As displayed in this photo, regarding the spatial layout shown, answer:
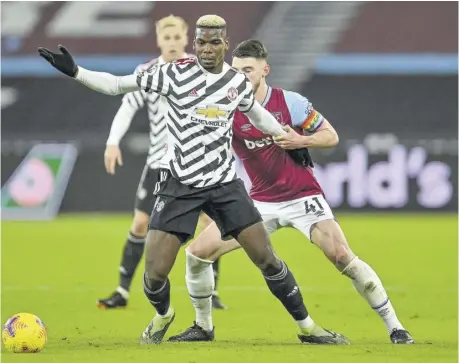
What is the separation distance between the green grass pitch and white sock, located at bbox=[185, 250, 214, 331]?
0.77 ft

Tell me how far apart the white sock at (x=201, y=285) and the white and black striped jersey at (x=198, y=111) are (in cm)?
73

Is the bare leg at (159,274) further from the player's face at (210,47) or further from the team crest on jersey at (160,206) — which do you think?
the player's face at (210,47)

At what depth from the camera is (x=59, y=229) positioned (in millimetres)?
17750

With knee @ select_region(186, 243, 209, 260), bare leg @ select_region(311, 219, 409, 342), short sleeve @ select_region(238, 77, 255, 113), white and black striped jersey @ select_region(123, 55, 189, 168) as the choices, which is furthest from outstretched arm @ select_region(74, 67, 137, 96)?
white and black striped jersey @ select_region(123, 55, 189, 168)

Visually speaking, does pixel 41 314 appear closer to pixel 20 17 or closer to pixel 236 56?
pixel 236 56

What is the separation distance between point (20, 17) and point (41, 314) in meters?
12.7

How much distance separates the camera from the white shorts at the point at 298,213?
8.02 metres

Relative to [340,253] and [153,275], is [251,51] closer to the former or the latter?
[340,253]

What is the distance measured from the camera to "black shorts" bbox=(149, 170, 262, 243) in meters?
7.35

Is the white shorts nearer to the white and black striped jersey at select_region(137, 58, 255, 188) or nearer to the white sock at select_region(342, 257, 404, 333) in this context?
the white sock at select_region(342, 257, 404, 333)

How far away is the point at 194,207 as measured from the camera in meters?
7.36

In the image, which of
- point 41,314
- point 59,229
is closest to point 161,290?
point 41,314

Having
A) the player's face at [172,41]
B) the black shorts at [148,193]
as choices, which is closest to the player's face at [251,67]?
the player's face at [172,41]

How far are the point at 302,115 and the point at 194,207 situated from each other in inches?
44.4
